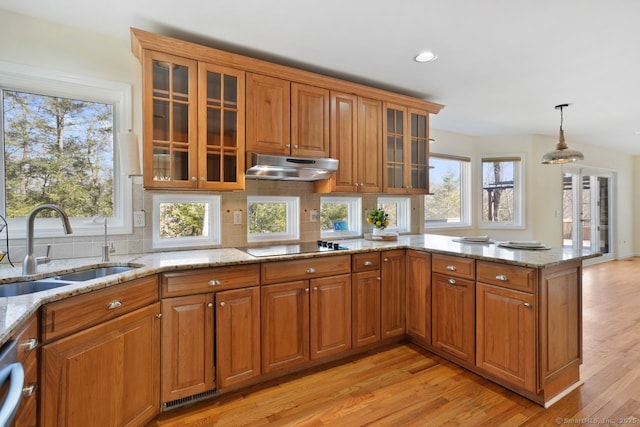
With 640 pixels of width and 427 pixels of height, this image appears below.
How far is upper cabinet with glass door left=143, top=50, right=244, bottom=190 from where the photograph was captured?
7.02 feet

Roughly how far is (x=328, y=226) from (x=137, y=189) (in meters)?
1.78

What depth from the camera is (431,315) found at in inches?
104

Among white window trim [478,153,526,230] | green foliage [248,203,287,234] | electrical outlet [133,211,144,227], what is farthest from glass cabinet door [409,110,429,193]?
electrical outlet [133,211,144,227]

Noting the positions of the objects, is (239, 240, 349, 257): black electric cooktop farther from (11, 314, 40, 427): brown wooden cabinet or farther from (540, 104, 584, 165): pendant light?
(540, 104, 584, 165): pendant light

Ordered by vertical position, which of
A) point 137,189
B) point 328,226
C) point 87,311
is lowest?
point 87,311

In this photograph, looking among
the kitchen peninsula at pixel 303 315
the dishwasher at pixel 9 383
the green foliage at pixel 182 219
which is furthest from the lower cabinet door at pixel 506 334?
the dishwasher at pixel 9 383

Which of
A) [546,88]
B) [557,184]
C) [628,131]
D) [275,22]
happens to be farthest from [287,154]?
[628,131]

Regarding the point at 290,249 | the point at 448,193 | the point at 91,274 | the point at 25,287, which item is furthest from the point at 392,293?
the point at 448,193

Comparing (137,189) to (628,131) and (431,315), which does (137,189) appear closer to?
(431,315)

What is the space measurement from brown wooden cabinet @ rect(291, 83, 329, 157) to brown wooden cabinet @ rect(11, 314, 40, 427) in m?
1.92

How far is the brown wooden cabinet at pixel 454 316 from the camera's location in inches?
91.0

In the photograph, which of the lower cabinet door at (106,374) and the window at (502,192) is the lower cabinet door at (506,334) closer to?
the lower cabinet door at (106,374)

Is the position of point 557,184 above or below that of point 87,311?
above

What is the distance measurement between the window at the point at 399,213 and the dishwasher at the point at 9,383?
3404 millimetres
